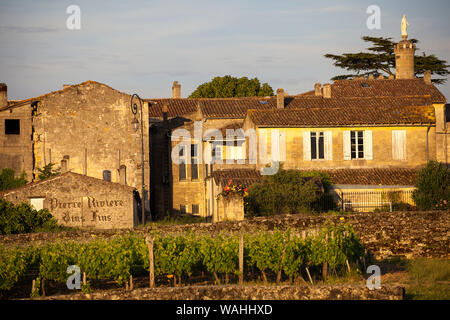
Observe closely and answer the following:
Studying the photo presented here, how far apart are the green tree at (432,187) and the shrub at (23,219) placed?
1578cm

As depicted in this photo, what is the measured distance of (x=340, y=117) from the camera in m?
37.6

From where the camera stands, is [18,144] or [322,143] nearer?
[322,143]

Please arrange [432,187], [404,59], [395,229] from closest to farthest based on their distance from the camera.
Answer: [395,229], [432,187], [404,59]

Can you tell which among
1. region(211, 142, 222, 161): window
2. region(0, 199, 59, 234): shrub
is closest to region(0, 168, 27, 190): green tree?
region(0, 199, 59, 234): shrub

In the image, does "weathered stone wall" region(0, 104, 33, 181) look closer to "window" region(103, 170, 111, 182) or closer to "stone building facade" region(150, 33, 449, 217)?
"window" region(103, 170, 111, 182)

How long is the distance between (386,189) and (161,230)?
15.3m

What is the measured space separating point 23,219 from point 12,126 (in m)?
12.4

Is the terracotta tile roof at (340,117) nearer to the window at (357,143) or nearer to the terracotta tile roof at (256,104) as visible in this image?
the window at (357,143)

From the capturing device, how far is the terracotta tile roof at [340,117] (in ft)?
121

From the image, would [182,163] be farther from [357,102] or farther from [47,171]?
[357,102]

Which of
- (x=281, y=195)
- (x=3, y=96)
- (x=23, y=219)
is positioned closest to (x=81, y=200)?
(x=23, y=219)

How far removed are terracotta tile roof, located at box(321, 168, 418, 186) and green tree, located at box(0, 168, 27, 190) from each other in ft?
50.4

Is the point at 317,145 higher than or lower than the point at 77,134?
lower
